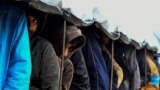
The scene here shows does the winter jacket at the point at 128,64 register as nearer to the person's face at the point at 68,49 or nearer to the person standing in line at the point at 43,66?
the person's face at the point at 68,49

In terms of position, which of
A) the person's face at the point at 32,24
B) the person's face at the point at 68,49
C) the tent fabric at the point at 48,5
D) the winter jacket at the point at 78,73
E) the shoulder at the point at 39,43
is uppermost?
the tent fabric at the point at 48,5

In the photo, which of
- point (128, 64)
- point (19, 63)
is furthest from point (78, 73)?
point (128, 64)

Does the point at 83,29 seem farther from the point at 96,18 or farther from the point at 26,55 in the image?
the point at 26,55

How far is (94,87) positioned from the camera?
2604 millimetres

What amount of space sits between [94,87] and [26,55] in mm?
926

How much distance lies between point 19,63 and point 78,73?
0.67 meters

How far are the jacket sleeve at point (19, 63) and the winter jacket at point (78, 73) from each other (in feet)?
2.01

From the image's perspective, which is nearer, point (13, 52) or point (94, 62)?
point (13, 52)

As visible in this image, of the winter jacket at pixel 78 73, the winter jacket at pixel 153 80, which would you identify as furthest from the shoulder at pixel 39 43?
the winter jacket at pixel 153 80

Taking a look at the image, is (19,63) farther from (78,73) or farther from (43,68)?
(78,73)

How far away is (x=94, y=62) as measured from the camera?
8.52 ft

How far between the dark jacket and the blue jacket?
0.15 m

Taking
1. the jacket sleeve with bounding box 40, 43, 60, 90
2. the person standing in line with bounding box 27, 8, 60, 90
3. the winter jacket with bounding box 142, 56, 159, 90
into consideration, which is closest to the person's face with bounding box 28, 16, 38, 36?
the person standing in line with bounding box 27, 8, 60, 90

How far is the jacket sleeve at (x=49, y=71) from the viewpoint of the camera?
6.36ft
